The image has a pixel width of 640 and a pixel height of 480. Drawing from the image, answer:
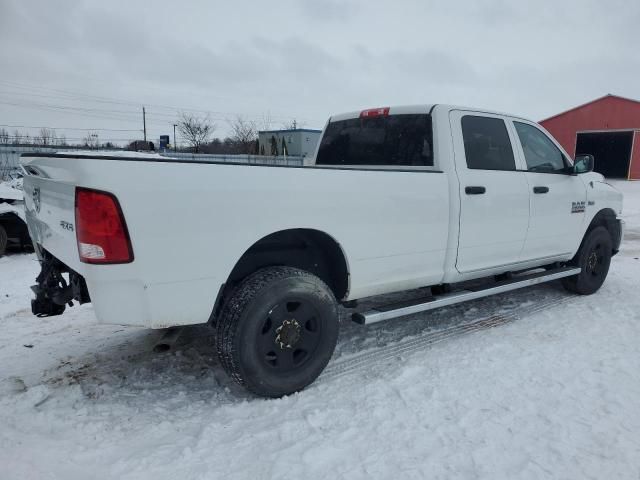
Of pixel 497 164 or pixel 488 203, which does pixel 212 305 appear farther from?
pixel 497 164

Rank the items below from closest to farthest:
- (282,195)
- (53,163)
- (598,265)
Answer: (53,163)
(282,195)
(598,265)

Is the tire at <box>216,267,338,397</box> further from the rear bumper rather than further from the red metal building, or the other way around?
the red metal building

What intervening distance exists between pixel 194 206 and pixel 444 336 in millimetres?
2687

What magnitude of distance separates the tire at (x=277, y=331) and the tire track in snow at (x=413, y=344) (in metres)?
0.37

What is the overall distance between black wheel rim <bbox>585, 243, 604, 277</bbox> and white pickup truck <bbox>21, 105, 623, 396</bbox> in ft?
3.18

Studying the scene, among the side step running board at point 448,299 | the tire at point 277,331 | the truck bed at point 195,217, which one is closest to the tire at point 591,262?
the side step running board at point 448,299

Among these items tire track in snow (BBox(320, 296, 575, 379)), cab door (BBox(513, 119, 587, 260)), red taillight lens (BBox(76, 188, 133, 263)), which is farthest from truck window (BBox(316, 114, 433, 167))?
red taillight lens (BBox(76, 188, 133, 263))

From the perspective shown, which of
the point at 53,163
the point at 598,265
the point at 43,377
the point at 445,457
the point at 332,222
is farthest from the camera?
the point at 598,265

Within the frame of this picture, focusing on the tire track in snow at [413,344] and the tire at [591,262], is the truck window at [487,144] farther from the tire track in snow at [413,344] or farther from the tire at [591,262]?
the tire at [591,262]

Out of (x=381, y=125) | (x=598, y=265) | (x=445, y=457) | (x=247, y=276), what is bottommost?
(x=445, y=457)

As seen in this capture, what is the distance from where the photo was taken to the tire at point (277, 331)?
2.93 metres

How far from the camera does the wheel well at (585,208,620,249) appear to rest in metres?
5.61

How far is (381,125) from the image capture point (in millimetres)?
4453

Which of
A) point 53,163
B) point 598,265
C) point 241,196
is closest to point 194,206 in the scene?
point 241,196
